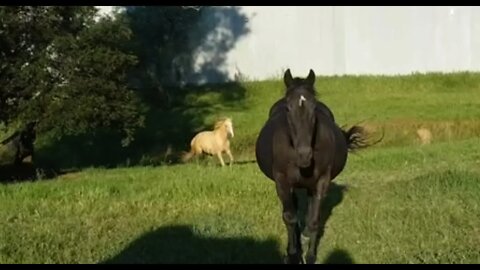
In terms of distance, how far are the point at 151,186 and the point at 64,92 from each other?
616 centimetres

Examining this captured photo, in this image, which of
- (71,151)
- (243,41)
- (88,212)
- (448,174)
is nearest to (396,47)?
(243,41)

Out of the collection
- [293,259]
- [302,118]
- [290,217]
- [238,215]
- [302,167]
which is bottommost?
[293,259]

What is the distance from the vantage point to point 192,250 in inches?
375

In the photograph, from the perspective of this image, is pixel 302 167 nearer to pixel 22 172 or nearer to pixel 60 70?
pixel 60 70

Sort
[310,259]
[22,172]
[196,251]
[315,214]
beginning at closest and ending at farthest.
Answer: [310,259], [196,251], [315,214], [22,172]

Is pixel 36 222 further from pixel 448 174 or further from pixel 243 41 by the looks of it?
pixel 243 41

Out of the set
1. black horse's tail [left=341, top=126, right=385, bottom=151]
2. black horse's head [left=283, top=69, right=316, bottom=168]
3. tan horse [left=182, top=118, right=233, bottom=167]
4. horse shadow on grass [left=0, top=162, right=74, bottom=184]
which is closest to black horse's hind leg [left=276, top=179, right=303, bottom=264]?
black horse's head [left=283, top=69, right=316, bottom=168]

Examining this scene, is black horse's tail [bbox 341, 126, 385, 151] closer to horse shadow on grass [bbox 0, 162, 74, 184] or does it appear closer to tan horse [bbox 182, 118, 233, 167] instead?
tan horse [bbox 182, 118, 233, 167]

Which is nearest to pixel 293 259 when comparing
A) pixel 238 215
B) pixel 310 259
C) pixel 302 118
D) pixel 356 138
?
pixel 310 259

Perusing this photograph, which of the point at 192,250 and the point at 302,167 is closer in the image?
the point at 302,167

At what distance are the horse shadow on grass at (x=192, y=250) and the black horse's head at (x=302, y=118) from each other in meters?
1.24

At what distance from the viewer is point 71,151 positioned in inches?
1120

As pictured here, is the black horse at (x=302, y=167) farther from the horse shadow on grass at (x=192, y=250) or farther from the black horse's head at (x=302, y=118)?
the horse shadow on grass at (x=192, y=250)

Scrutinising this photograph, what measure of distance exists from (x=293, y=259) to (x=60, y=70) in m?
11.5
